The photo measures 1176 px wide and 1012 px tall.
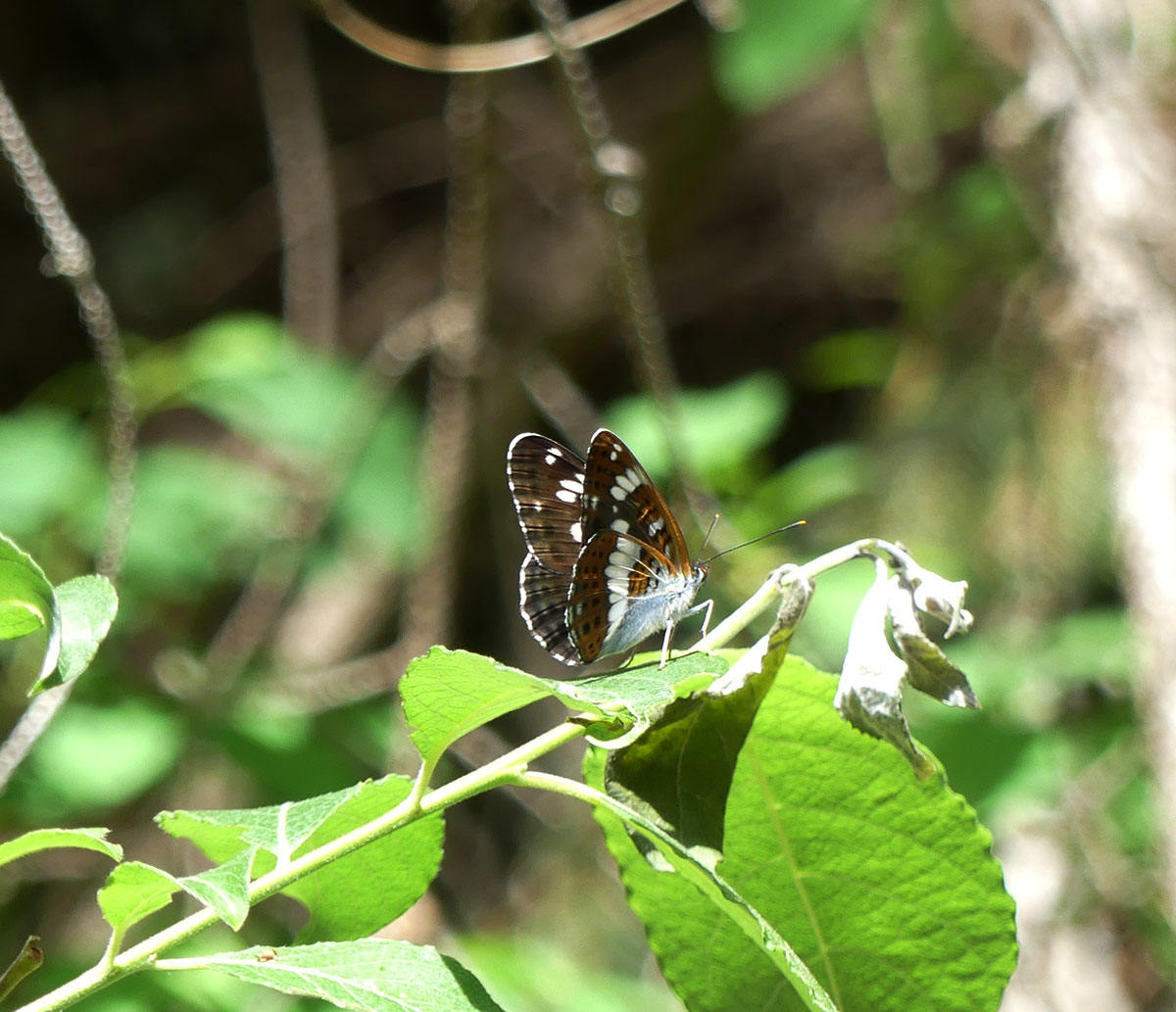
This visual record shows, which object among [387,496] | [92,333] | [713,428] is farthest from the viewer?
[387,496]

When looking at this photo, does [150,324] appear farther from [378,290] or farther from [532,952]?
[532,952]

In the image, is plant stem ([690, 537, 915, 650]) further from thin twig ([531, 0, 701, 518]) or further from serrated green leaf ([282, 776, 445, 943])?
thin twig ([531, 0, 701, 518])

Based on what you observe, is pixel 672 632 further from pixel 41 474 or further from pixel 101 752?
pixel 41 474

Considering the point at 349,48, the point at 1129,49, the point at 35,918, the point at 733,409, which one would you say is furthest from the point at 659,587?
the point at 349,48

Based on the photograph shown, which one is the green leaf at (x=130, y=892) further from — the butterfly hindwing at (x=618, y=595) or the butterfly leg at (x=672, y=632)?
the butterfly hindwing at (x=618, y=595)


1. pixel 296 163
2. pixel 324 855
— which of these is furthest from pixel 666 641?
pixel 296 163

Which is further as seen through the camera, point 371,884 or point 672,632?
point 672,632

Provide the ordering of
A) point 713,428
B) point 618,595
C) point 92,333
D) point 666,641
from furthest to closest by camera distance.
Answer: point 713,428 → point 92,333 → point 618,595 → point 666,641
